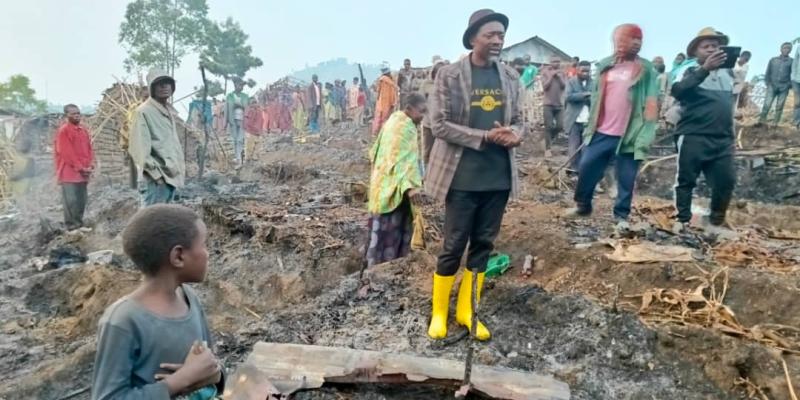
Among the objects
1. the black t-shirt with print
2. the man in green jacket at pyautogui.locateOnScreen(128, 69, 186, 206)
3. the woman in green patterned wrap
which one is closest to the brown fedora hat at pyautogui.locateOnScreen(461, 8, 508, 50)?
the black t-shirt with print

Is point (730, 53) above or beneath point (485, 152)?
above

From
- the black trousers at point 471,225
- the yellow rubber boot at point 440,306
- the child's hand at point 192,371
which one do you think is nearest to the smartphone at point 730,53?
the black trousers at point 471,225

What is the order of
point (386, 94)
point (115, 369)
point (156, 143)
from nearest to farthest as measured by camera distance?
point (115, 369) < point (156, 143) < point (386, 94)

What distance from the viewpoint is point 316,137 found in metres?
18.7

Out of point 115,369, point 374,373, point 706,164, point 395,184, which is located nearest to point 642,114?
point 706,164

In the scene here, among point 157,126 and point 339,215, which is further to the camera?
point 339,215

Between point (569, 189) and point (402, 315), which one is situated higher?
point (569, 189)

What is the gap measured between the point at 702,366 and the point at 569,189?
5663mm

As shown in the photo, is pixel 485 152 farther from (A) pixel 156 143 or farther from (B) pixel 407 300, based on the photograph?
(A) pixel 156 143

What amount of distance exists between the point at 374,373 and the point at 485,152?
1453mm

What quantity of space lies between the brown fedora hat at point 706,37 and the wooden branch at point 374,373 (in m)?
3.29

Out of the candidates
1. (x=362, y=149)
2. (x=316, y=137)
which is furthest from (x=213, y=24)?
(x=362, y=149)

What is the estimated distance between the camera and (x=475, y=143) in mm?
3277

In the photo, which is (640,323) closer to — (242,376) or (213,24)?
(242,376)
